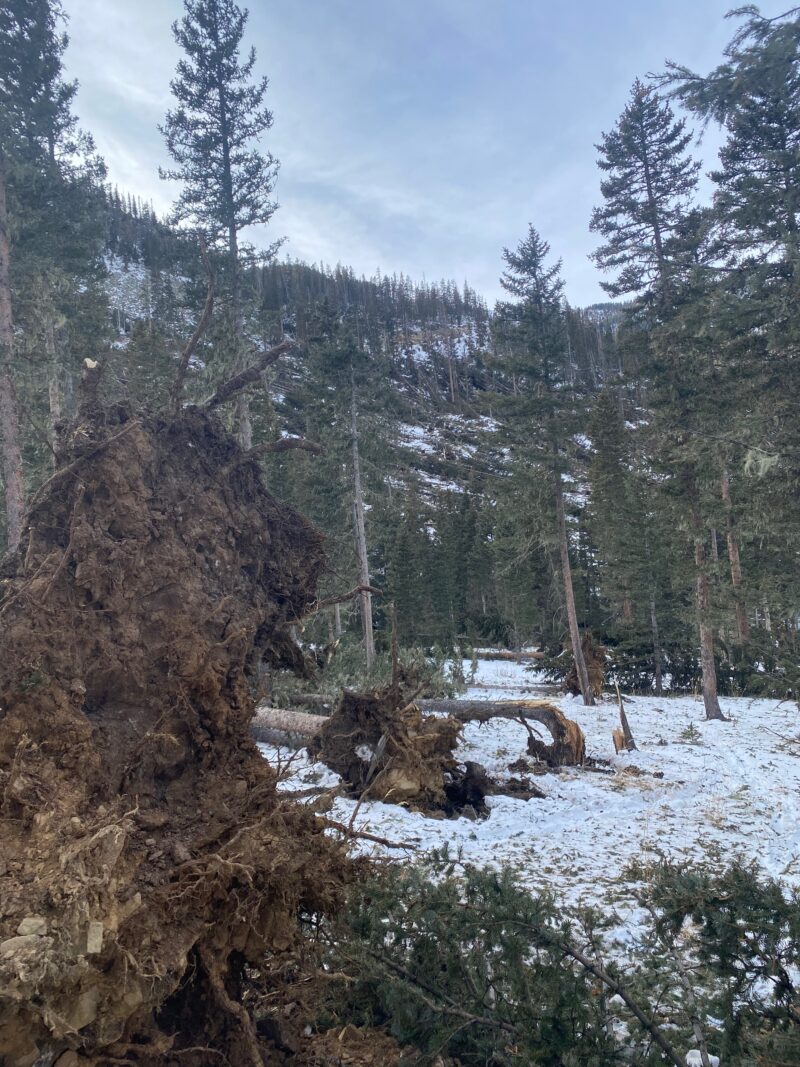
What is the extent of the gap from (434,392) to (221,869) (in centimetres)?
8884

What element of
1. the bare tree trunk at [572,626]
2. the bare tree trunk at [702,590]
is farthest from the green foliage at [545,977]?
the bare tree trunk at [572,626]

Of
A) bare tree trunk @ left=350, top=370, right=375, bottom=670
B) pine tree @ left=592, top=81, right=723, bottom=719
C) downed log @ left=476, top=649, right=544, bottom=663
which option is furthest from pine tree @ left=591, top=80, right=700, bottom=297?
downed log @ left=476, top=649, right=544, bottom=663

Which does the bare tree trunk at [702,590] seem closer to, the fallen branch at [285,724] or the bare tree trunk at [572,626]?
the bare tree trunk at [572,626]

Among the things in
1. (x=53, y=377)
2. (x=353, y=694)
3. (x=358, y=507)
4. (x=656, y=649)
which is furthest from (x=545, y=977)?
(x=656, y=649)

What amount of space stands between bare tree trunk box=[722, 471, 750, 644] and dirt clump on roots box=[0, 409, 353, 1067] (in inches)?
491

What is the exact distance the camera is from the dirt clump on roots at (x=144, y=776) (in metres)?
1.95

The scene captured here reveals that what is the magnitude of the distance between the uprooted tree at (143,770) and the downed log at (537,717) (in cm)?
598

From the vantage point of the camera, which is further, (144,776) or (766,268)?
(766,268)

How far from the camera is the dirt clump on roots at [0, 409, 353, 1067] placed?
6.40 ft

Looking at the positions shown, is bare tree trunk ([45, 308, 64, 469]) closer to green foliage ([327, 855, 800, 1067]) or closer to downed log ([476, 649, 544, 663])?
green foliage ([327, 855, 800, 1067])

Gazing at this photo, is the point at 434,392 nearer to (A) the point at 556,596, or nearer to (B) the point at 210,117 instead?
(A) the point at 556,596

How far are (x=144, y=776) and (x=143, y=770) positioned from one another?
0.03m

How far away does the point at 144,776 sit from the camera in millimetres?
2861

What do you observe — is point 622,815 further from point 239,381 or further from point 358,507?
point 358,507
